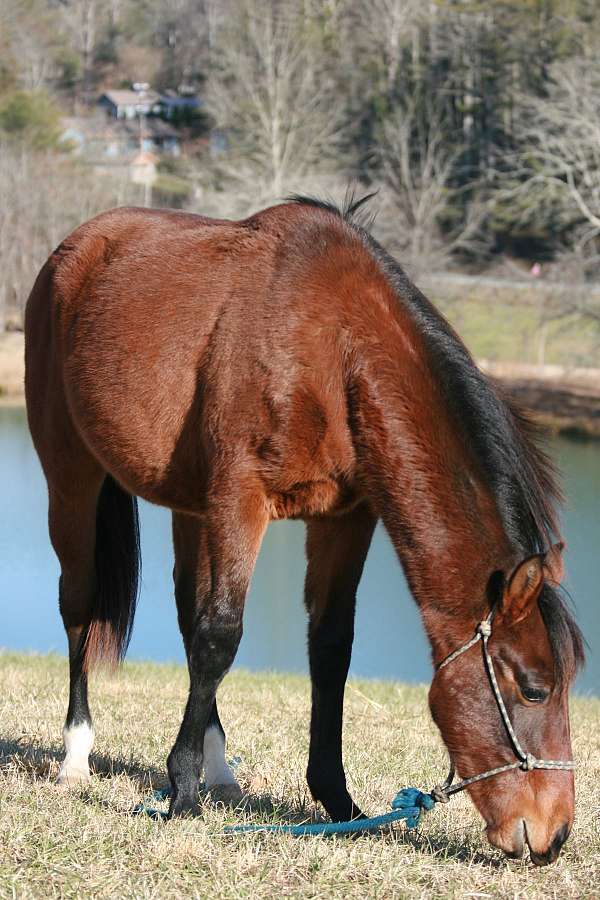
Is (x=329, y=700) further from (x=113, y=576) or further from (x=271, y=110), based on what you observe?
(x=271, y=110)

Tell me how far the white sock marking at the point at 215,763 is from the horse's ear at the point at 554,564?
5.56 feet

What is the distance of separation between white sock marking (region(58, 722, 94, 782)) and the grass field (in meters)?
0.09

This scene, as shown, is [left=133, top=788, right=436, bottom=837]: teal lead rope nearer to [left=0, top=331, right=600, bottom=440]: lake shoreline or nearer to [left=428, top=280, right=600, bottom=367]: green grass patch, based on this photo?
[left=0, top=331, right=600, bottom=440]: lake shoreline

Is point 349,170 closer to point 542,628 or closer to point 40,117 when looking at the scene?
point 40,117

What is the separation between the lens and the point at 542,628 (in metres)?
3.50

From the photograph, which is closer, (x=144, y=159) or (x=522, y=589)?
(x=522, y=589)

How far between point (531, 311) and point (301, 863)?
36.4m

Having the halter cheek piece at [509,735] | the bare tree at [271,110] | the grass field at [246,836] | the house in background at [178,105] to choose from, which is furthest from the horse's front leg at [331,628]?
the house in background at [178,105]

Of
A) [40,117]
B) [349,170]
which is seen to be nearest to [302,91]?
[349,170]

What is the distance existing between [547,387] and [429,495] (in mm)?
29002

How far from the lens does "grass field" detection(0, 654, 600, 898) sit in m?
3.35

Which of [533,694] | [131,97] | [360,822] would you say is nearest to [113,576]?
[360,822]

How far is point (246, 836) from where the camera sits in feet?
12.1

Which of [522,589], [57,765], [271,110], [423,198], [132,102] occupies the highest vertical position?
[522,589]
